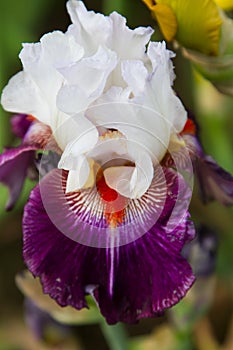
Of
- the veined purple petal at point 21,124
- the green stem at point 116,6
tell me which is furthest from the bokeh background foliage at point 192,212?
the veined purple petal at point 21,124

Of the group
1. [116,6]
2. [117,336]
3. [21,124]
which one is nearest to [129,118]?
[21,124]

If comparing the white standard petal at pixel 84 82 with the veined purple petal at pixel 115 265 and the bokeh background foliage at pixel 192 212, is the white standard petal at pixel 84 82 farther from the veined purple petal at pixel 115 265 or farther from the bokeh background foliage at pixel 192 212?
the bokeh background foliage at pixel 192 212

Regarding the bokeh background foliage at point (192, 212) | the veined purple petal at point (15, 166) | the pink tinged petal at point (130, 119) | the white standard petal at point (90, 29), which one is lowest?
the bokeh background foliage at point (192, 212)

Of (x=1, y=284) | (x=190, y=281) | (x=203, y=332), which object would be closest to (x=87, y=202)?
(x=190, y=281)

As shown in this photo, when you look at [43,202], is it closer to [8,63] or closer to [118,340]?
[118,340]

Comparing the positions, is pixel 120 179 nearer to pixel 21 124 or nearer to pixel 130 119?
pixel 130 119

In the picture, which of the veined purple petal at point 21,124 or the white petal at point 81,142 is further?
the veined purple petal at point 21,124
